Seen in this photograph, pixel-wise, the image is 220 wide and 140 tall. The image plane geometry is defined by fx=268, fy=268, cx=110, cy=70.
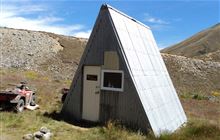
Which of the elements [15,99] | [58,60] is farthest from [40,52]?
[15,99]

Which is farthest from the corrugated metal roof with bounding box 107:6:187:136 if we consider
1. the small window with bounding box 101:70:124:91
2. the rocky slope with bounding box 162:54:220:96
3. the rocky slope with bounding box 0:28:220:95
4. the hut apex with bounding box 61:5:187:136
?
the rocky slope with bounding box 162:54:220:96

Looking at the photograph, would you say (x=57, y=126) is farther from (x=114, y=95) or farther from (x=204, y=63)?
(x=204, y=63)

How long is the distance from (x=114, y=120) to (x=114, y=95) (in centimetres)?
103

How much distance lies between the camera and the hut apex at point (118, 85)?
34.8ft

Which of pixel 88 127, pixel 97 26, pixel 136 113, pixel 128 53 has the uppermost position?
pixel 97 26

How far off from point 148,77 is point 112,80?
5.54 feet

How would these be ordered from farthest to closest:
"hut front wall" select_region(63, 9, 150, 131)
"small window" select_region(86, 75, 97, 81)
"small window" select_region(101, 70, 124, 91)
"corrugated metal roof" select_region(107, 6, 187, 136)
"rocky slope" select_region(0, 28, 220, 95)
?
"rocky slope" select_region(0, 28, 220, 95) → "small window" select_region(86, 75, 97, 81) → "small window" select_region(101, 70, 124, 91) → "corrugated metal roof" select_region(107, 6, 187, 136) → "hut front wall" select_region(63, 9, 150, 131)

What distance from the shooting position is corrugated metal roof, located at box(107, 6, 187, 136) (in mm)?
10672

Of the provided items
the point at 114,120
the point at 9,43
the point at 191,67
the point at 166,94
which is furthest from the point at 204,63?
the point at 114,120

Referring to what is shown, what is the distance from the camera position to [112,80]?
1150 centimetres

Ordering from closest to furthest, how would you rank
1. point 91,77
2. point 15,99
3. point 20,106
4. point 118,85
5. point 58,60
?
point 118,85
point 91,77
point 15,99
point 20,106
point 58,60

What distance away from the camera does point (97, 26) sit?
1198 centimetres

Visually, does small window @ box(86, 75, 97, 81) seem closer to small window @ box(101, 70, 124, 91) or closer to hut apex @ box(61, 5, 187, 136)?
hut apex @ box(61, 5, 187, 136)

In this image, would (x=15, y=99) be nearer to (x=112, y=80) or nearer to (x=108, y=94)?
(x=108, y=94)
